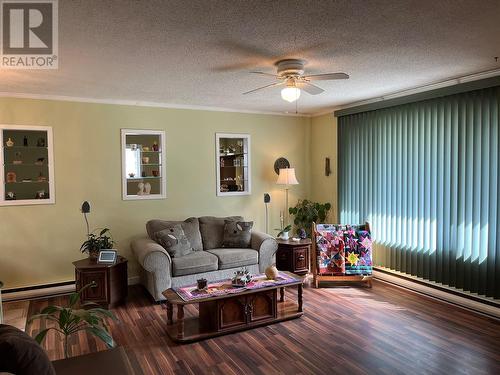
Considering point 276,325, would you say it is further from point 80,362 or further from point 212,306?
point 80,362

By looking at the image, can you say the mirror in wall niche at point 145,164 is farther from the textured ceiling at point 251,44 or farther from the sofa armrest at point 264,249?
the sofa armrest at point 264,249

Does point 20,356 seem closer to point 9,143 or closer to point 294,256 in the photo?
point 9,143

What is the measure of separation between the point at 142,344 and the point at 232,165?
3.48 metres

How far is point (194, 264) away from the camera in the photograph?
181 inches

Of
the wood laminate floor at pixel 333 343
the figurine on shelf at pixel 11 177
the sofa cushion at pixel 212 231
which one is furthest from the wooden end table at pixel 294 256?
the figurine on shelf at pixel 11 177

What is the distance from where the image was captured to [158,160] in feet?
18.2

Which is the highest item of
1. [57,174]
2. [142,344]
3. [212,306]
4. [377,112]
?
[377,112]

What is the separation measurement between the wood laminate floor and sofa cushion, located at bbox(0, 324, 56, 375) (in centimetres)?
92

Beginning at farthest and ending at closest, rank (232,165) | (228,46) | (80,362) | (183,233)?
(232,165), (183,233), (228,46), (80,362)

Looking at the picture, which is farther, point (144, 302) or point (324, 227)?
point (324, 227)

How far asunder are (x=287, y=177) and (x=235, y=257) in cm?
171

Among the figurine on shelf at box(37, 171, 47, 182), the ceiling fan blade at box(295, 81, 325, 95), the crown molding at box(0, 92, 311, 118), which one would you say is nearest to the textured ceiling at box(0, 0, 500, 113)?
the crown molding at box(0, 92, 311, 118)

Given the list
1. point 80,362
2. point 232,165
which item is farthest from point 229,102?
point 80,362

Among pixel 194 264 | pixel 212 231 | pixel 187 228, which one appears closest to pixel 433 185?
pixel 212 231
